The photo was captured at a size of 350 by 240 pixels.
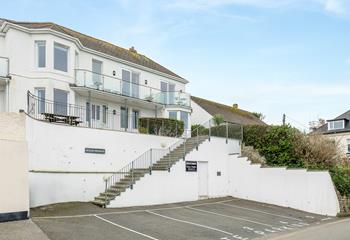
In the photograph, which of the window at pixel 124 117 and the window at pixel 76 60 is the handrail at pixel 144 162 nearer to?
the window at pixel 124 117

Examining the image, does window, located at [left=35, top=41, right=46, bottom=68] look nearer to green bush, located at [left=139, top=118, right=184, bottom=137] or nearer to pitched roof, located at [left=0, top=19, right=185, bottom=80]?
pitched roof, located at [left=0, top=19, right=185, bottom=80]

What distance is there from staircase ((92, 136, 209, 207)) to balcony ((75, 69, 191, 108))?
233 inches

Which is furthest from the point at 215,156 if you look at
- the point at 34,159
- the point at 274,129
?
the point at 34,159

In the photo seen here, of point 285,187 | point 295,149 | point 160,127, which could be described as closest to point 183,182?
point 160,127

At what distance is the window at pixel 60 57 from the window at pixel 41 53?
67 cm

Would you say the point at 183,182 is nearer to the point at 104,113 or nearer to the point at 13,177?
the point at 104,113

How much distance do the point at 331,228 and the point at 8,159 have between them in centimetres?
1285

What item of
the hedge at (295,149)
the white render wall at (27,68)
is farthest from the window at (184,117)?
the white render wall at (27,68)

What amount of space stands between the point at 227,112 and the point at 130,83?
1798cm

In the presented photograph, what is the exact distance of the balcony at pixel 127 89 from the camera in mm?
25781

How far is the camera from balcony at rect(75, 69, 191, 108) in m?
25.8

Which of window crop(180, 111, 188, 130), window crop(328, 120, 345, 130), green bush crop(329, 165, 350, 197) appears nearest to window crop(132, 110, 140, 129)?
window crop(180, 111, 188, 130)

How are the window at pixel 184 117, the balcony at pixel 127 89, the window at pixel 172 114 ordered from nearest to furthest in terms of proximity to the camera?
the balcony at pixel 127 89 → the window at pixel 172 114 → the window at pixel 184 117

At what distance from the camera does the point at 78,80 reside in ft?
84.3
